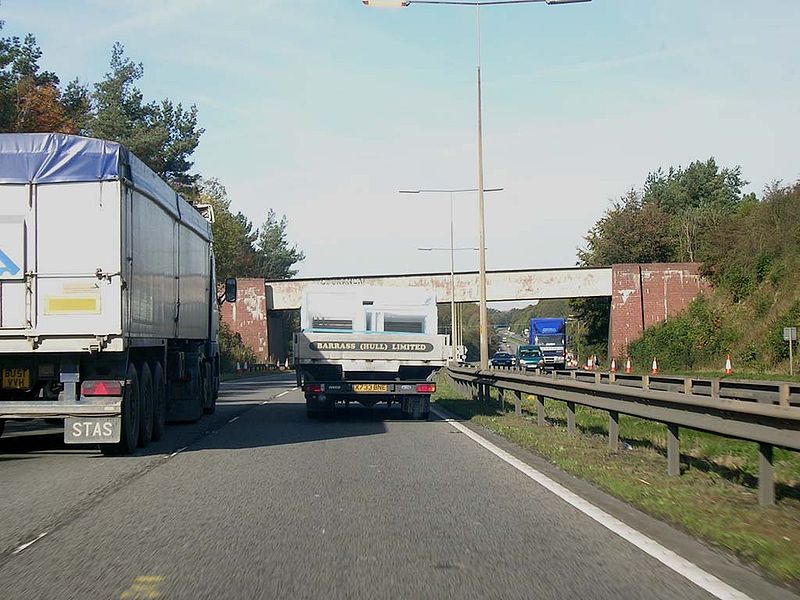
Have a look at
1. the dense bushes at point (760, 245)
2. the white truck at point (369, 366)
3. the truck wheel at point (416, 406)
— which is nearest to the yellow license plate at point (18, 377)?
the white truck at point (369, 366)

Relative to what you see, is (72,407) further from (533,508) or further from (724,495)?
(724,495)

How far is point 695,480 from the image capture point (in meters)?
11.1

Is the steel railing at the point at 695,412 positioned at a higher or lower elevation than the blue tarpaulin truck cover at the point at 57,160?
lower

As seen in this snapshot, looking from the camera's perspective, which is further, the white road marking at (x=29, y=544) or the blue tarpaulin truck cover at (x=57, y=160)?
the blue tarpaulin truck cover at (x=57, y=160)

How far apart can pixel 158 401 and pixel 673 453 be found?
8.23 meters

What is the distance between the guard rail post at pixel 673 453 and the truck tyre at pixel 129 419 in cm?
673

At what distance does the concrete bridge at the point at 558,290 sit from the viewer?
67.0 m

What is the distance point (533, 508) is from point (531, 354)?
63.7 meters

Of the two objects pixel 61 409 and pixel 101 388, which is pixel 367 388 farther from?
pixel 61 409

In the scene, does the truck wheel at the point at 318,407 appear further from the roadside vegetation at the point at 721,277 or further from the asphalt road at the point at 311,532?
the roadside vegetation at the point at 721,277

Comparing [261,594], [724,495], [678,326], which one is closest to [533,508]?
[724,495]

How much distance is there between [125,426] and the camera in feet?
45.4

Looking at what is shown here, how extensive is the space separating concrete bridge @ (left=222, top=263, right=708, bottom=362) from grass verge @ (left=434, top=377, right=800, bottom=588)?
1864 inches

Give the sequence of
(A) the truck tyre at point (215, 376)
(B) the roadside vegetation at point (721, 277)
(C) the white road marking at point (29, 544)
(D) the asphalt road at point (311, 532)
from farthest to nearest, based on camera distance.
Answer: (B) the roadside vegetation at point (721, 277) < (A) the truck tyre at point (215, 376) < (C) the white road marking at point (29, 544) < (D) the asphalt road at point (311, 532)
